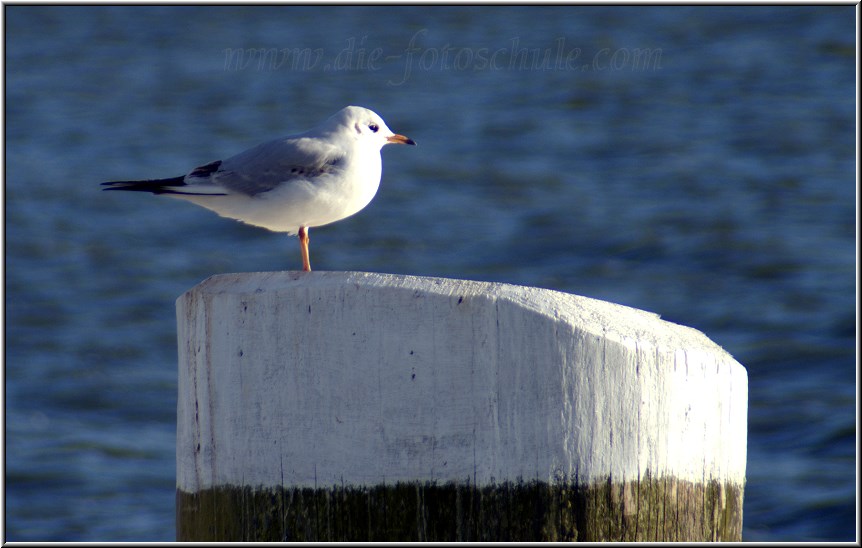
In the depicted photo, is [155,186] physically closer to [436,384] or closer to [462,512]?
[436,384]

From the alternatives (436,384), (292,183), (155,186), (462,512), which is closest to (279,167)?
(292,183)

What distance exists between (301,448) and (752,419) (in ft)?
26.0

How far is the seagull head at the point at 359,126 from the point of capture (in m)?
4.49

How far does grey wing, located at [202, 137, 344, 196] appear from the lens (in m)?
4.31

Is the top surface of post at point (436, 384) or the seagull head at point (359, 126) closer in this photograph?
the top surface of post at point (436, 384)

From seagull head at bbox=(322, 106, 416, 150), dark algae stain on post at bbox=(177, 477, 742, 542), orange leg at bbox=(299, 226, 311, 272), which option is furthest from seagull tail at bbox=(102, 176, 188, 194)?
dark algae stain on post at bbox=(177, 477, 742, 542)

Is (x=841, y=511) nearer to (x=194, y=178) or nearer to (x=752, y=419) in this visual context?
(x=752, y=419)

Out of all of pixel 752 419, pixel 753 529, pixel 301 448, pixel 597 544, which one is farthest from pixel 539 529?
pixel 752 419

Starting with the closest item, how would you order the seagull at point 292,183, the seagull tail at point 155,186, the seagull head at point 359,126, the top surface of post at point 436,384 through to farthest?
the top surface of post at point 436,384 → the seagull tail at point 155,186 → the seagull at point 292,183 → the seagull head at point 359,126

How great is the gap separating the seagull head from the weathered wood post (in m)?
1.54

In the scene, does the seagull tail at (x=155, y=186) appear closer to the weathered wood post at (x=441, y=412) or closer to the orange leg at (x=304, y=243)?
the orange leg at (x=304, y=243)

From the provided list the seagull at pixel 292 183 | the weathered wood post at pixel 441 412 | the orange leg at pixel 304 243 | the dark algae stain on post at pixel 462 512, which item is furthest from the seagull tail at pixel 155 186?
the dark algae stain on post at pixel 462 512

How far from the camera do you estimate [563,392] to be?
2885 mm

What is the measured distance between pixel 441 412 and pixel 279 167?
1767 millimetres
